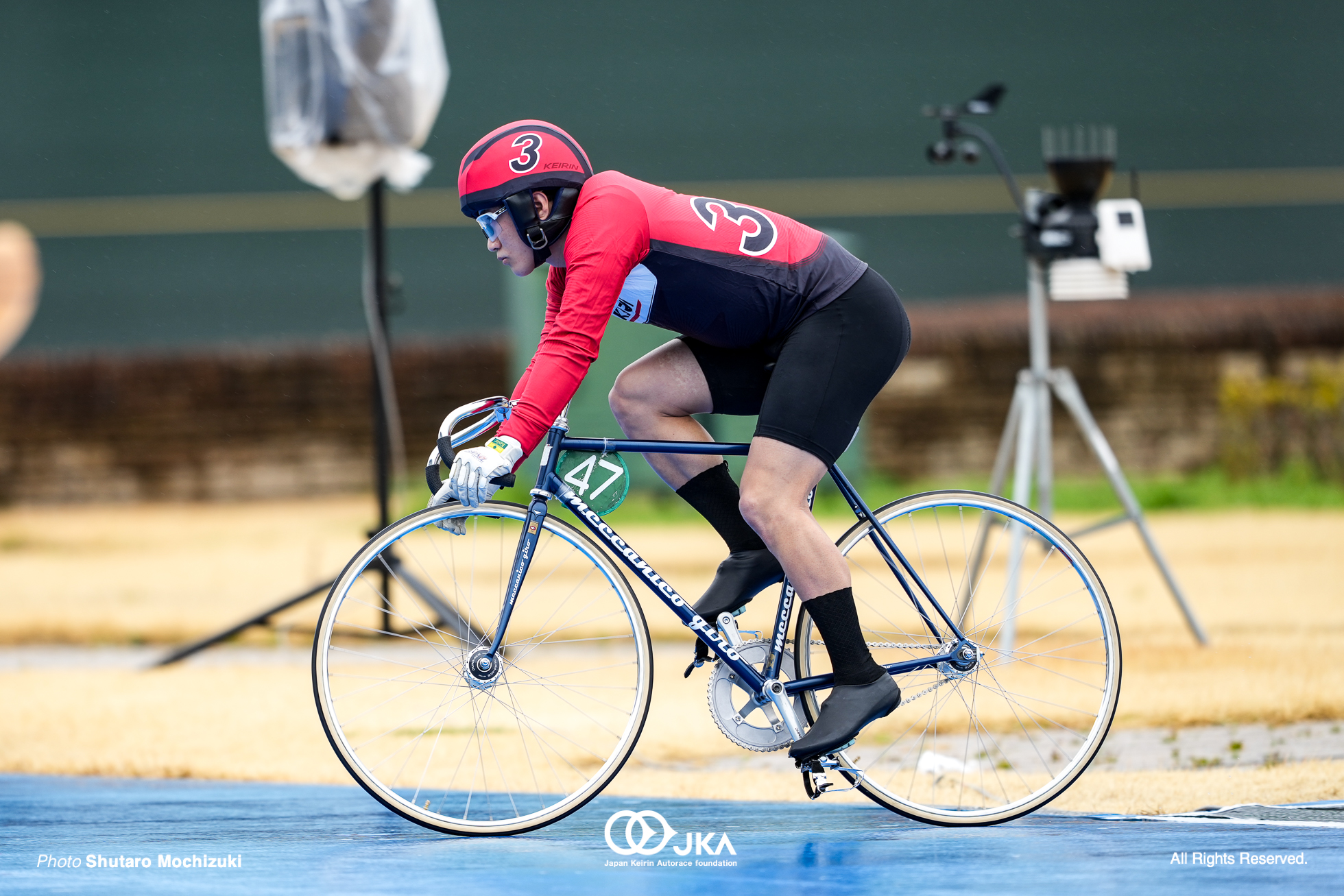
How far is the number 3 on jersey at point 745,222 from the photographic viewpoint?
3615 mm

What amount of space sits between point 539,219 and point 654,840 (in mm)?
1549

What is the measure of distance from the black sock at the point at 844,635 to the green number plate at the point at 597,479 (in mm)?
543

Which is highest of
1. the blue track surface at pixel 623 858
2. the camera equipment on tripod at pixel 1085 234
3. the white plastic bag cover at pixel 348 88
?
the white plastic bag cover at pixel 348 88

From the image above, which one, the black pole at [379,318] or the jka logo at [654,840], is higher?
the black pole at [379,318]

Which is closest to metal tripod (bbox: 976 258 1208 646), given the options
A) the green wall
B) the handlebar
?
the handlebar

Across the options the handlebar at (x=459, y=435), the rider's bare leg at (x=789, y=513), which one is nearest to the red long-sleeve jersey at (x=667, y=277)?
the handlebar at (x=459, y=435)

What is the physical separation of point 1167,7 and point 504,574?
8675 mm

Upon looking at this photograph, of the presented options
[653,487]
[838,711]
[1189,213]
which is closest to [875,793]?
[838,711]

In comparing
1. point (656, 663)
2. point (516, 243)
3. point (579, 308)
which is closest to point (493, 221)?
point (516, 243)

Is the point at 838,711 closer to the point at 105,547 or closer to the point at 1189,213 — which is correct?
the point at 105,547

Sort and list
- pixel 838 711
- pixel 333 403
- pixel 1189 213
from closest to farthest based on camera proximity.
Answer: pixel 838 711
pixel 333 403
pixel 1189 213

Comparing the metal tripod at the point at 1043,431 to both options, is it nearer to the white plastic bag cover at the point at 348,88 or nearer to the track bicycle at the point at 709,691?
the track bicycle at the point at 709,691

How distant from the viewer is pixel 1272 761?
4508 millimetres

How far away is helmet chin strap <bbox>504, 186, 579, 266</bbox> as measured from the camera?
139 inches
